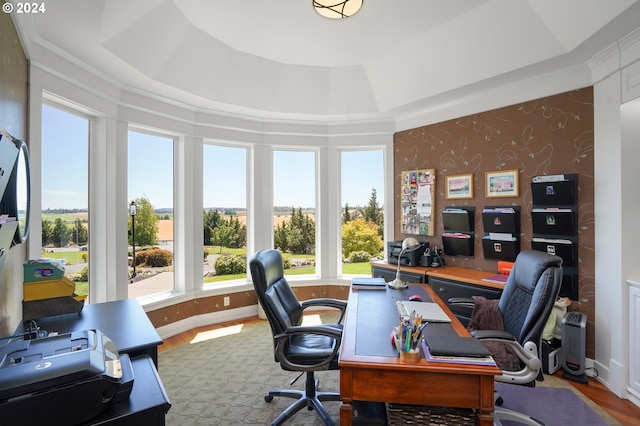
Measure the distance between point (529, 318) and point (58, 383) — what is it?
2194mm

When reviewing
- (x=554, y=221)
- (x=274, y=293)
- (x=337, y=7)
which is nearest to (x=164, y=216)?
(x=274, y=293)

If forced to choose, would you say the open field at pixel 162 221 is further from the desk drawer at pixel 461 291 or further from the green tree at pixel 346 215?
the desk drawer at pixel 461 291

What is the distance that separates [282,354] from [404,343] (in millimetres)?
906

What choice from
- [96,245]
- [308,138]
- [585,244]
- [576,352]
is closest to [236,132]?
[308,138]

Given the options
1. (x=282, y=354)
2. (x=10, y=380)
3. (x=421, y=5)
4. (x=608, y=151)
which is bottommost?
(x=282, y=354)

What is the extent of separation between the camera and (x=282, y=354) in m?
2.07

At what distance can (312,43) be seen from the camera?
3.24 m

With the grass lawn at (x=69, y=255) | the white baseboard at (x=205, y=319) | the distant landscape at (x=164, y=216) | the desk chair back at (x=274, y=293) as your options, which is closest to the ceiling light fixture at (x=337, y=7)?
the desk chair back at (x=274, y=293)

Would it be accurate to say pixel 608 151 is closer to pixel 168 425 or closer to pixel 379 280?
pixel 379 280

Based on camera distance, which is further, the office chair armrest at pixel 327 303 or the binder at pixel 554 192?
the binder at pixel 554 192

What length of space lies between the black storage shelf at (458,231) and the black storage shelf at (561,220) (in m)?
0.68

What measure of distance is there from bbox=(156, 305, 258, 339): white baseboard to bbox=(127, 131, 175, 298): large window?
433 millimetres

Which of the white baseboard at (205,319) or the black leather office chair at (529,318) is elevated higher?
the black leather office chair at (529,318)

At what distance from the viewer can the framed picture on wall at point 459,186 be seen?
12.3 ft
